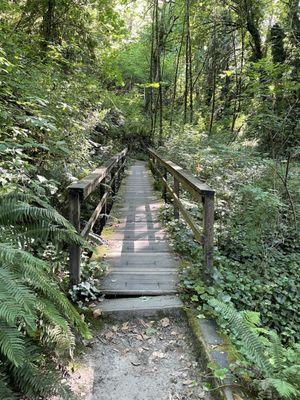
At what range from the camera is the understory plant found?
61.1 inches

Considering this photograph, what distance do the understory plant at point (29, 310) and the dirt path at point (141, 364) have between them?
295 mm

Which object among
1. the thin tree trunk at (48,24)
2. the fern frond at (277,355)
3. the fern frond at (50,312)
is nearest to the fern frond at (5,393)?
the fern frond at (50,312)

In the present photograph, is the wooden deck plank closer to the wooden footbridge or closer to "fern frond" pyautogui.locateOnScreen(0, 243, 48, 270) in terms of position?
the wooden footbridge

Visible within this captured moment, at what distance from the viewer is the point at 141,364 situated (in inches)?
100

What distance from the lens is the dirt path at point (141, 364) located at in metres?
2.26

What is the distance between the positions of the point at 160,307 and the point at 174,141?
672cm

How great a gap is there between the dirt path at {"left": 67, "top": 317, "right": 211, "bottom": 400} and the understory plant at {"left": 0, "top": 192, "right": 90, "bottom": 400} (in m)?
0.30

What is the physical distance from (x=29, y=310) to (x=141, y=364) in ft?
4.43

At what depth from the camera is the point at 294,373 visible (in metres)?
1.99

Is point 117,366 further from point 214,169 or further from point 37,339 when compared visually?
point 214,169

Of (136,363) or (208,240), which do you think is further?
(208,240)

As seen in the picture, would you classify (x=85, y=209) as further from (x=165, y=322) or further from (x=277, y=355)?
(x=277, y=355)

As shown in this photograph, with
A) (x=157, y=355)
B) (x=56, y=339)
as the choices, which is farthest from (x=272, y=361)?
(x=56, y=339)

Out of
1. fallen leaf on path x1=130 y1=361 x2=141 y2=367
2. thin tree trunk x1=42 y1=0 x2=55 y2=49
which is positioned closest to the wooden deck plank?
fallen leaf on path x1=130 y1=361 x2=141 y2=367
